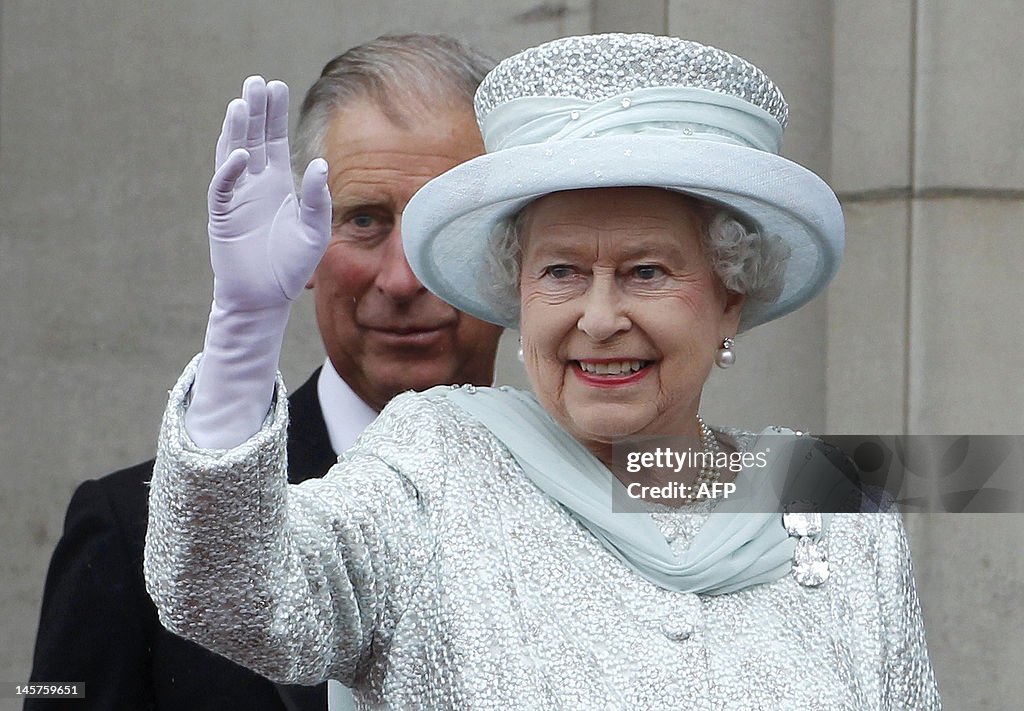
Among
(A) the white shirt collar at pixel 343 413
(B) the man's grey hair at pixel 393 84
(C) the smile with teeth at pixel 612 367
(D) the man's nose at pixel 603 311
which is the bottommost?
(A) the white shirt collar at pixel 343 413

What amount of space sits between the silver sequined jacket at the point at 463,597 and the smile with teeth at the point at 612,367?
0.47 feet

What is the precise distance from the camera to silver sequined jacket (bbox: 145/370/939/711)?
6.26ft

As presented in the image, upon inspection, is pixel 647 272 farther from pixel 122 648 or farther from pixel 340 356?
pixel 122 648

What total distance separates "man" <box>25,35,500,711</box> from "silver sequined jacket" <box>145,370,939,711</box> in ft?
1.87

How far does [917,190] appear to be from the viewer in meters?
4.29

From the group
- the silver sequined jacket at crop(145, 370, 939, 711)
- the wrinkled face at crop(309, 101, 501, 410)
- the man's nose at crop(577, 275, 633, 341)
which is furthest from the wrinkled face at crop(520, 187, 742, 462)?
the wrinkled face at crop(309, 101, 501, 410)

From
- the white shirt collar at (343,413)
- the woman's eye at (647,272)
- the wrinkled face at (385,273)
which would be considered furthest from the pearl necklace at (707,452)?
the white shirt collar at (343,413)

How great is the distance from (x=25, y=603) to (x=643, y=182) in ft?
8.67

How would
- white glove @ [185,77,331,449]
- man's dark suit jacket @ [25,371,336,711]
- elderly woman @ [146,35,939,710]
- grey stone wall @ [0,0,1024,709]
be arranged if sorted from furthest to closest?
grey stone wall @ [0,0,1024,709] → man's dark suit jacket @ [25,371,336,711] → elderly woman @ [146,35,939,710] → white glove @ [185,77,331,449]

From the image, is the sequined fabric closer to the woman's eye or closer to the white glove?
the woman's eye

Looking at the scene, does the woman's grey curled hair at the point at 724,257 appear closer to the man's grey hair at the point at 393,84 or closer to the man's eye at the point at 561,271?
the man's eye at the point at 561,271

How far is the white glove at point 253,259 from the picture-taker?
6.08 feet

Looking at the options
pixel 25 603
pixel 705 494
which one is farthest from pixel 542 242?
pixel 25 603

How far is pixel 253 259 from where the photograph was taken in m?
1.86
